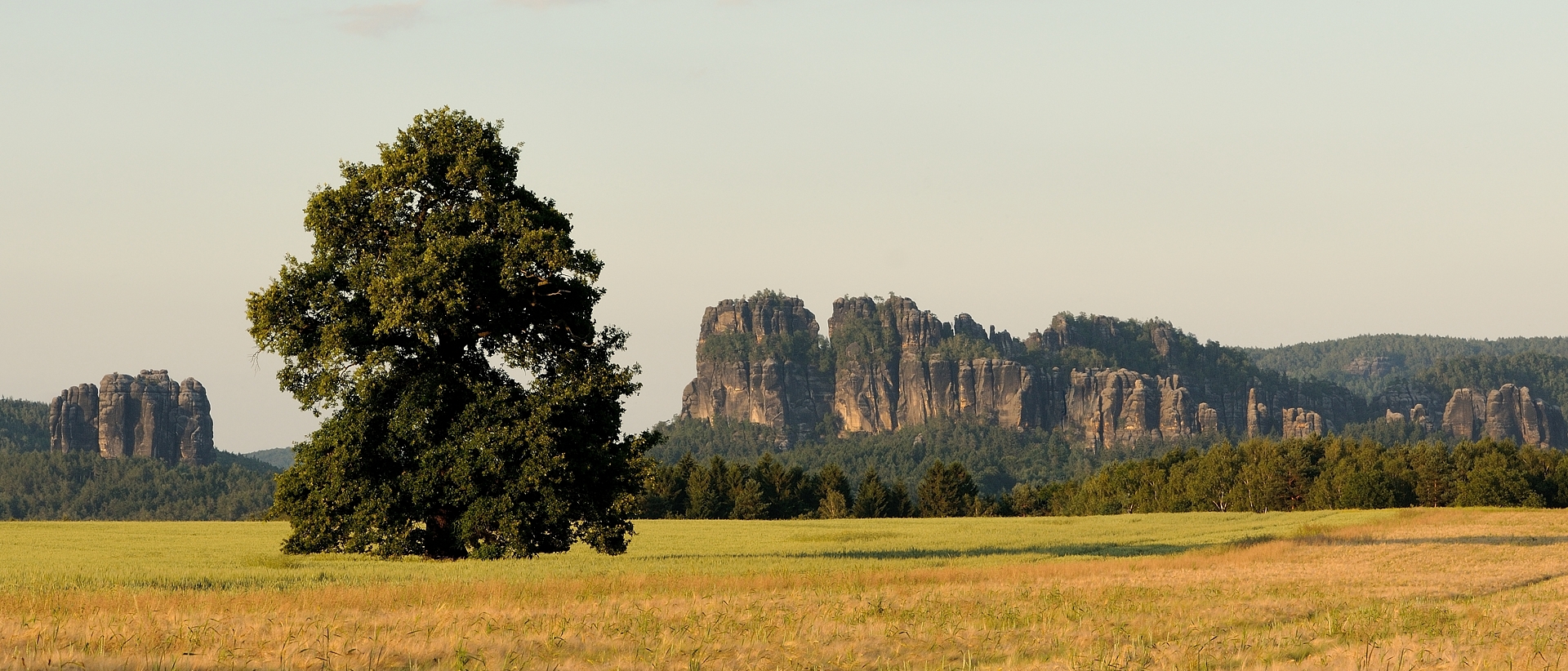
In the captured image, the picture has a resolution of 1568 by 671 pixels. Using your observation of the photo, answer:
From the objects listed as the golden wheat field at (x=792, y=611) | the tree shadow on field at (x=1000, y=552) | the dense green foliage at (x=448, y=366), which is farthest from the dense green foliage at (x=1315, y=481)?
the dense green foliage at (x=448, y=366)

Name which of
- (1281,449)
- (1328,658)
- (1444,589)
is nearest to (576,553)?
(1444,589)

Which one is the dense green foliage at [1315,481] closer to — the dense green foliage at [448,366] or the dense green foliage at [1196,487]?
the dense green foliage at [1196,487]

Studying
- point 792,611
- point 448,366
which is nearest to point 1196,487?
point 448,366

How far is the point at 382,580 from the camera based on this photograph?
28031mm

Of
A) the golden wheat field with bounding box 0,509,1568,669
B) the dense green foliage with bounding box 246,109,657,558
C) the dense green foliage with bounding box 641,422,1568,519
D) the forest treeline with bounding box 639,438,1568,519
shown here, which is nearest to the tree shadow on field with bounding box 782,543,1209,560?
the golden wheat field with bounding box 0,509,1568,669

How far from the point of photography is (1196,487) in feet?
507

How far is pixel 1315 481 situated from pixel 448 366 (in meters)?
135

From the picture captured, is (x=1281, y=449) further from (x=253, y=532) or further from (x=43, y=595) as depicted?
(x=43, y=595)

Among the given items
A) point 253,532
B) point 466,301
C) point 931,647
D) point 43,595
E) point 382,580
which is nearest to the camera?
point 931,647

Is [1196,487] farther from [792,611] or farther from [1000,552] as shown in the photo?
[792,611]

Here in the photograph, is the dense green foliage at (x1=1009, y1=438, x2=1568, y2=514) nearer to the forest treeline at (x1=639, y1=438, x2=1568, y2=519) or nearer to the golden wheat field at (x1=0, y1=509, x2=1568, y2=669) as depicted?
the forest treeline at (x1=639, y1=438, x2=1568, y2=519)

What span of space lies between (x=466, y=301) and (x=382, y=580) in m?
8.22

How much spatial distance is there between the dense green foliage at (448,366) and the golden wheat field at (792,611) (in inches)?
56.1

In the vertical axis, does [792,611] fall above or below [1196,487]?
above
